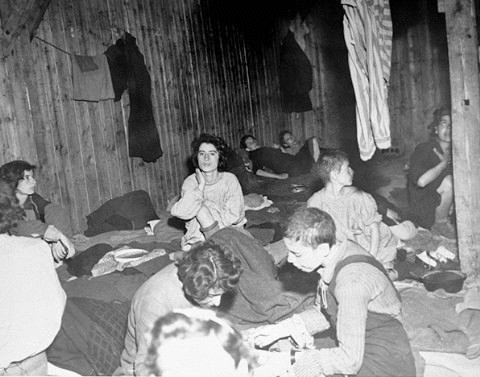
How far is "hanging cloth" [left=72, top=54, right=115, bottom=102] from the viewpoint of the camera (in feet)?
21.4

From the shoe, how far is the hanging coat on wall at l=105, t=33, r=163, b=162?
370cm

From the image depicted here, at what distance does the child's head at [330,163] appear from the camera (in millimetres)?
4345

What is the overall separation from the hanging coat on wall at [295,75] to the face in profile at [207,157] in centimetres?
629

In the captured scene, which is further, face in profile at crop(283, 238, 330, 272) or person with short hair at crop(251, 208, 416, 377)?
face in profile at crop(283, 238, 330, 272)

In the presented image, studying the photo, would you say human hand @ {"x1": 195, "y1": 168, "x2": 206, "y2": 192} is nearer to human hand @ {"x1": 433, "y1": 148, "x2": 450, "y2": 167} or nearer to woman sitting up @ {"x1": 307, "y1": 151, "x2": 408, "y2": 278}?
woman sitting up @ {"x1": 307, "y1": 151, "x2": 408, "y2": 278}

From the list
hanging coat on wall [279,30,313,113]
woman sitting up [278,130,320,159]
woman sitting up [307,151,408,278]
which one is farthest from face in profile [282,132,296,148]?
woman sitting up [307,151,408,278]

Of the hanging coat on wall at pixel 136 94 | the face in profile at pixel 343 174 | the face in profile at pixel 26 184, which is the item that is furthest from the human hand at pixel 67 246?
the hanging coat on wall at pixel 136 94

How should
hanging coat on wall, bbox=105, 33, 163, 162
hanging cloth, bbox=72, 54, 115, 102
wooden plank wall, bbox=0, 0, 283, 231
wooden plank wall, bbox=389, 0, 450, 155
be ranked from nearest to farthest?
wooden plank wall, bbox=0, 0, 283, 231, hanging cloth, bbox=72, 54, 115, 102, hanging coat on wall, bbox=105, 33, 163, 162, wooden plank wall, bbox=389, 0, 450, 155

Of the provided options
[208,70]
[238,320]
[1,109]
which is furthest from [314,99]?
[238,320]

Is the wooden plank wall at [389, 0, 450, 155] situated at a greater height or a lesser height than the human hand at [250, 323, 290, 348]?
greater

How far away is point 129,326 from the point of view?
3.04 m

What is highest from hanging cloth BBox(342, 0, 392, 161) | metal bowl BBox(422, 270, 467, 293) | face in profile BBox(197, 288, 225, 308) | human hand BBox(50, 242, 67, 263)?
hanging cloth BBox(342, 0, 392, 161)

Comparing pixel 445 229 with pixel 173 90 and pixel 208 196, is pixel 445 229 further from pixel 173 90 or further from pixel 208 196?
pixel 173 90

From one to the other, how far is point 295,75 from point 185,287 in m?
8.61
